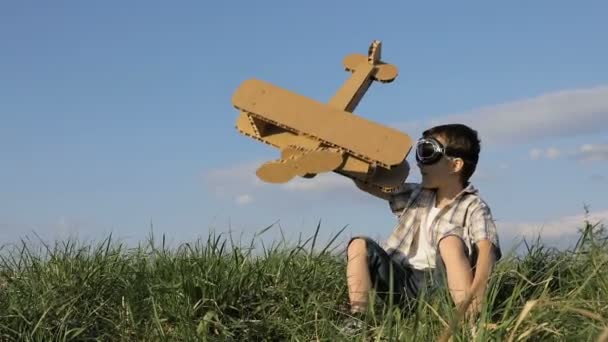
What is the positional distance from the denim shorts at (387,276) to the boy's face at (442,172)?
0.40 metres

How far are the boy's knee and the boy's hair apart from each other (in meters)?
0.58

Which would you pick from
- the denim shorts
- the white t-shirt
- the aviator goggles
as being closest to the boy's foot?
the denim shorts

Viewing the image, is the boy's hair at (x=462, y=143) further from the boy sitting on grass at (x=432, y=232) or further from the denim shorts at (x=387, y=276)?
the denim shorts at (x=387, y=276)

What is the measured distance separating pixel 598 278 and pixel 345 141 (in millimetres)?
1221

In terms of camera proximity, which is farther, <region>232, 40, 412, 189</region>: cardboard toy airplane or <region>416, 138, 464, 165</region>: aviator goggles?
<region>416, 138, 464, 165</region>: aviator goggles

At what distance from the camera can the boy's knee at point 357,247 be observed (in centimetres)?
392

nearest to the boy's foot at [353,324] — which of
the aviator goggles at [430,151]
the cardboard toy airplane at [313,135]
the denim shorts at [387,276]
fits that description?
the denim shorts at [387,276]

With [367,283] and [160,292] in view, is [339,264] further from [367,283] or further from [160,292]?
[160,292]

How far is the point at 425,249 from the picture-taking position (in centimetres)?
407

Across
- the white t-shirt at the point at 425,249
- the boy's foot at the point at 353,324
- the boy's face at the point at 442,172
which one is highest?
the boy's face at the point at 442,172

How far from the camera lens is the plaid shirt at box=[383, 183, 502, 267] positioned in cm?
394

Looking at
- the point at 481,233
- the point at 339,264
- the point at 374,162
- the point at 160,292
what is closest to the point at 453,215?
the point at 481,233

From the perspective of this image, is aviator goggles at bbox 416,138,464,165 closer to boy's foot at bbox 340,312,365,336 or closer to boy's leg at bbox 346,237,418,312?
boy's leg at bbox 346,237,418,312

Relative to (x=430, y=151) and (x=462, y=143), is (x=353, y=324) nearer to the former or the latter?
(x=430, y=151)
